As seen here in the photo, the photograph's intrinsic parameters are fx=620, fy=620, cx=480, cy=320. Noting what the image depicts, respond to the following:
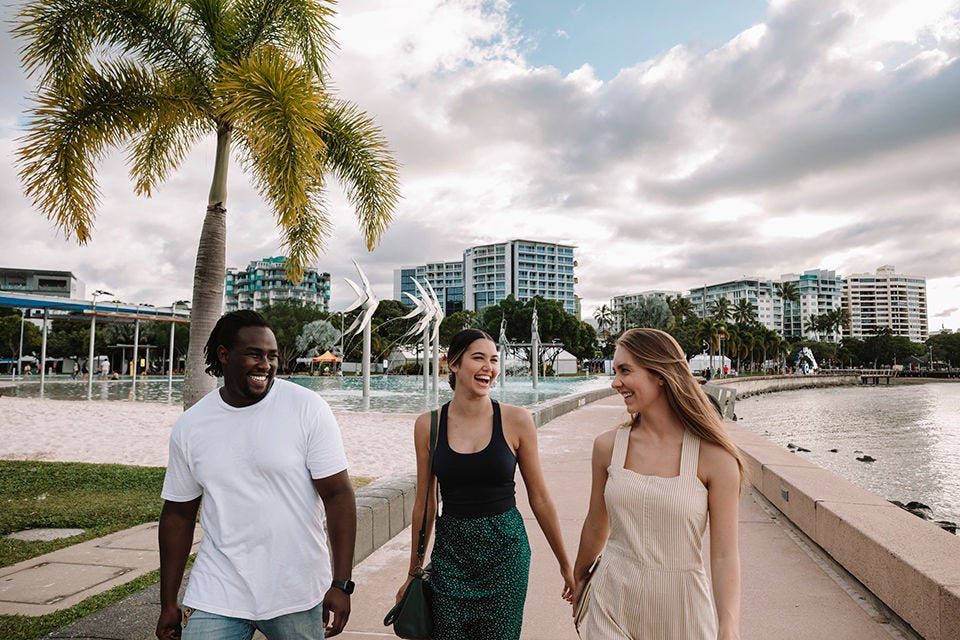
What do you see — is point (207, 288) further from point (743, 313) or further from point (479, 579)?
point (743, 313)

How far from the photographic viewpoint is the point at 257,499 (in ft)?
6.53

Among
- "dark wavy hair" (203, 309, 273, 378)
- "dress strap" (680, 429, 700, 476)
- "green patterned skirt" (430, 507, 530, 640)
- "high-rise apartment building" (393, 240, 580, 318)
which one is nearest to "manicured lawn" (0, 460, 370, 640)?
"dark wavy hair" (203, 309, 273, 378)

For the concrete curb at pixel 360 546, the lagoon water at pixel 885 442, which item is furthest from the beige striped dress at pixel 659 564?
the lagoon water at pixel 885 442

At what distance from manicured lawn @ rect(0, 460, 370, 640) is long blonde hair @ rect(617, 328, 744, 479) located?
3279mm

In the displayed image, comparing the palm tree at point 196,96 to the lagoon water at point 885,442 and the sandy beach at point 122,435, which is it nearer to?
the sandy beach at point 122,435

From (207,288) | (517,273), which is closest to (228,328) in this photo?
(207,288)

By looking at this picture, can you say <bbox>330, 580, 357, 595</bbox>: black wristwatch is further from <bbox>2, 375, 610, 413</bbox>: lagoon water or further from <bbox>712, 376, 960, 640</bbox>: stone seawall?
<bbox>2, 375, 610, 413</bbox>: lagoon water

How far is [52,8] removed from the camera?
22.1 feet

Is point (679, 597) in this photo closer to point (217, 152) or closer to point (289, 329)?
point (217, 152)

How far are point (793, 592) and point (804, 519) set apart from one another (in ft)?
4.88

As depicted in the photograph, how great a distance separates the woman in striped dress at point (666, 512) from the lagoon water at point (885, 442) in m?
10.2

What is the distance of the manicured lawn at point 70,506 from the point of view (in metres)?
3.45

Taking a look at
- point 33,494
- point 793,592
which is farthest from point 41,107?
point 793,592

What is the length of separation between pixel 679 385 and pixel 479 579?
1045 mm
